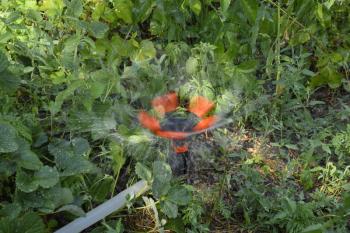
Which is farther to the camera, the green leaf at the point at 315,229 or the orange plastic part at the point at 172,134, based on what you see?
the orange plastic part at the point at 172,134

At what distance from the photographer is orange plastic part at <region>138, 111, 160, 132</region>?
195 centimetres

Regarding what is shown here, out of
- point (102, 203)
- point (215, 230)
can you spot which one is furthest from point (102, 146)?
point (215, 230)

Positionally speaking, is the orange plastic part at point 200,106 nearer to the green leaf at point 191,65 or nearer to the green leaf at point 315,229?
the green leaf at point 191,65

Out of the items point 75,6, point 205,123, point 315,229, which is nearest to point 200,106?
point 205,123

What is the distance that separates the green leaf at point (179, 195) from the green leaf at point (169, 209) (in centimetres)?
1

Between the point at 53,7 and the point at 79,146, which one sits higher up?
the point at 53,7

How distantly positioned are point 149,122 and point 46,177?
1.79ft

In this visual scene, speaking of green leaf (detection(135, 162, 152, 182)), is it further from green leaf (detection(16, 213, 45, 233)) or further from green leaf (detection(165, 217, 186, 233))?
green leaf (detection(16, 213, 45, 233))

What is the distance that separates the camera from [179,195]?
1697 millimetres

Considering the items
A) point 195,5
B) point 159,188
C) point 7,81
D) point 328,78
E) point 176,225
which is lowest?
point 176,225

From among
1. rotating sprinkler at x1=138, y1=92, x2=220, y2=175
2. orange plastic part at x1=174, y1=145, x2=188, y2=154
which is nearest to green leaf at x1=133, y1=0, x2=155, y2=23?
rotating sprinkler at x1=138, y1=92, x2=220, y2=175

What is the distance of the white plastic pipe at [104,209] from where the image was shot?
164cm

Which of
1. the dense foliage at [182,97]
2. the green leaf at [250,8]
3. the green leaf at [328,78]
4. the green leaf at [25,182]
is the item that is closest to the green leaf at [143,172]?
the dense foliage at [182,97]

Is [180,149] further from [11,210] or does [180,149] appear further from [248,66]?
[11,210]
